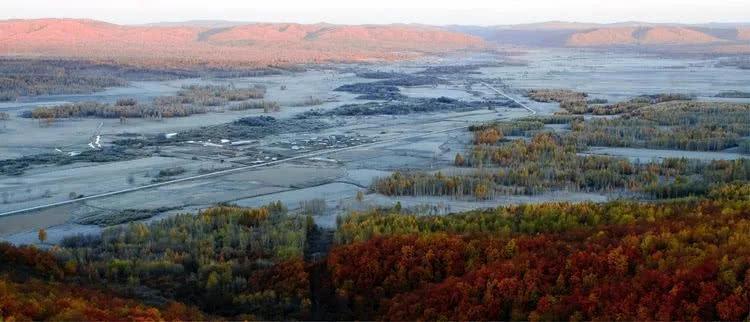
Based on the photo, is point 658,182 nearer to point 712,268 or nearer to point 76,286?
point 712,268

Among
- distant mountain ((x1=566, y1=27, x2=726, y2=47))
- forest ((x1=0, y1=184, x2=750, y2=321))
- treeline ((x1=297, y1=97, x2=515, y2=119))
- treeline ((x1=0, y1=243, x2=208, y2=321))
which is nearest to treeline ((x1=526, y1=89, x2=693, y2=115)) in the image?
treeline ((x1=297, y1=97, x2=515, y2=119))

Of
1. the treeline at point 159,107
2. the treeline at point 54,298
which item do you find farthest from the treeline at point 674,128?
the treeline at point 54,298

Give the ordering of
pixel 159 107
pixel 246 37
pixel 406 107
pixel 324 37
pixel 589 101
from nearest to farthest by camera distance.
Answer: pixel 159 107
pixel 406 107
pixel 589 101
pixel 246 37
pixel 324 37

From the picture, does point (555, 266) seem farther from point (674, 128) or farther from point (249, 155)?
point (674, 128)

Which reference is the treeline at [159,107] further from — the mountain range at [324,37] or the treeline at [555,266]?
the mountain range at [324,37]

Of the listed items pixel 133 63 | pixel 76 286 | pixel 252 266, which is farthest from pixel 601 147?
pixel 133 63

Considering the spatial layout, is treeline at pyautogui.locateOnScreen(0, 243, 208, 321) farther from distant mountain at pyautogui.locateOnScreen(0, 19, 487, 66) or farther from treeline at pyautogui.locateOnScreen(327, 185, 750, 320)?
distant mountain at pyautogui.locateOnScreen(0, 19, 487, 66)

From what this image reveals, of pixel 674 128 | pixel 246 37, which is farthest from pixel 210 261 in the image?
pixel 246 37
